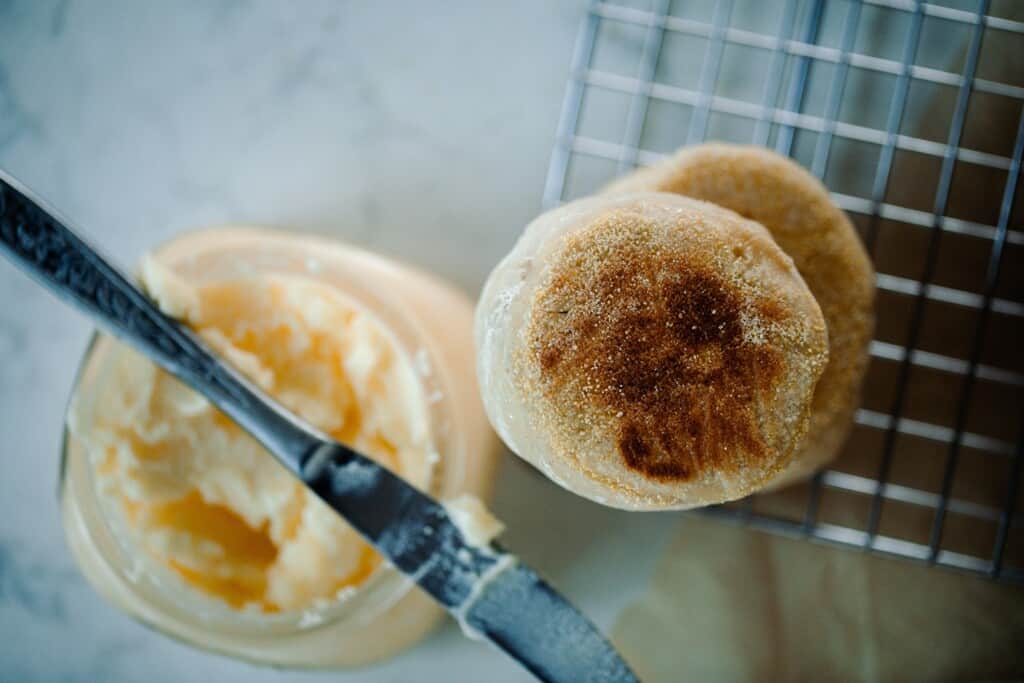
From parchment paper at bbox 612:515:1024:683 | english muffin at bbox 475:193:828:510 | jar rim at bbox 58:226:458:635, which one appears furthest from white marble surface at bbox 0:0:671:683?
english muffin at bbox 475:193:828:510

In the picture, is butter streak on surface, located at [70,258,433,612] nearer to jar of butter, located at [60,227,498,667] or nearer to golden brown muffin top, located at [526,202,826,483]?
jar of butter, located at [60,227,498,667]

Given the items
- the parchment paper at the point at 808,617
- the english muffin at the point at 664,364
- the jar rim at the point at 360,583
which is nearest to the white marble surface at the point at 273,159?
the parchment paper at the point at 808,617

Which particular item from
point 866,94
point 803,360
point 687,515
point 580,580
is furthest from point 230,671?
point 866,94

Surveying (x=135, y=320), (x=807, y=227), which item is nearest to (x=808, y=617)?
(x=807, y=227)

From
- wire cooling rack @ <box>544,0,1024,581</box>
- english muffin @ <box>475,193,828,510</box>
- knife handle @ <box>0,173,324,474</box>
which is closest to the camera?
english muffin @ <box>475,193,828,510</box>

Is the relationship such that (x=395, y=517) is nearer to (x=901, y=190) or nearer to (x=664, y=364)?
(x=664, y=364)

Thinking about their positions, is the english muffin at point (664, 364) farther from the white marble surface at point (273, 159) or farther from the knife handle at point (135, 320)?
the white marble surface at point (273, 159)

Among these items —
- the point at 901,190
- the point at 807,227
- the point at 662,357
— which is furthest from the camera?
the point at 901,190
